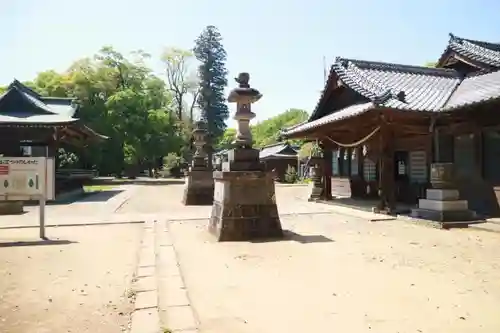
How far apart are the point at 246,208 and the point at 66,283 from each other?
4.15 m

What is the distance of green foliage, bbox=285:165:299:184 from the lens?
38.7 metres

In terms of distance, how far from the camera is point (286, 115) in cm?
8538

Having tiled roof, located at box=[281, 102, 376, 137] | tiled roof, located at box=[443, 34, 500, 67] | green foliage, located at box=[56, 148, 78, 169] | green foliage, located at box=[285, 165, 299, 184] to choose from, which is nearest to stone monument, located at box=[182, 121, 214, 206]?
tiled roof, located at box=[281, 102, 376, 137]

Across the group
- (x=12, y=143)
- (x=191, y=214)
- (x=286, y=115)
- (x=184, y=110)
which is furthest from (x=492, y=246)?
(x=286, y=115)

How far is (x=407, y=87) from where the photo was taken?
1539 centimetres

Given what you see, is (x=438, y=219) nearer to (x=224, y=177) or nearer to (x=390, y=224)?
(x=390, y=224)

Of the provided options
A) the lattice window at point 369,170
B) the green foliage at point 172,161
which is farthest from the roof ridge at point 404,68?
the green foliage at point 172,161

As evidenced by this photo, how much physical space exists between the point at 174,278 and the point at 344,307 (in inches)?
95.3

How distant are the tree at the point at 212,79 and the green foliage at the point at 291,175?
16.1 meters

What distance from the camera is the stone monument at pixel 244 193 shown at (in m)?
8.56

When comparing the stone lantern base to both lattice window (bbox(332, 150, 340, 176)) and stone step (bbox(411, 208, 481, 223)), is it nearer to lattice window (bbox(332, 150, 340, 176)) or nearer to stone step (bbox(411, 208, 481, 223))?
stone step (bbox(411, 208, 481, 223))

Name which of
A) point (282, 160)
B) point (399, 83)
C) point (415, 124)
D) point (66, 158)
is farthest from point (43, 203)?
point (282, 160)

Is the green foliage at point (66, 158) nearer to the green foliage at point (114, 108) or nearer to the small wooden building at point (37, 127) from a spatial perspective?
the green foliage at point (114, 108)

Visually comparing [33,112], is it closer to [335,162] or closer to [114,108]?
[114,108]
